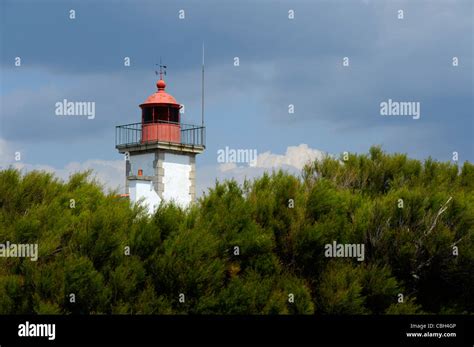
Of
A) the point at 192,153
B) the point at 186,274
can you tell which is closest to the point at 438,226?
the point at 186,274

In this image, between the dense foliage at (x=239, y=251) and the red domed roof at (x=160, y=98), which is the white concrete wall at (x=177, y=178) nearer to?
the red domed roof at (x=160, y=98)

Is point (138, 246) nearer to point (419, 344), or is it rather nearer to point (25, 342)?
point (25, 342)

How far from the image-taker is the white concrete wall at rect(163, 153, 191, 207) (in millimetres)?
37594

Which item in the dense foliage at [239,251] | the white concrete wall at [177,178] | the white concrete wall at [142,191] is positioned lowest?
the dense foliage at [239,251]

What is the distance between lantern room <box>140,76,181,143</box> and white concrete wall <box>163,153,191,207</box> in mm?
887

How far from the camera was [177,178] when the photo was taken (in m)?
38.1

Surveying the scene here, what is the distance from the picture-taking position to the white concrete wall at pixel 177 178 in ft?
123

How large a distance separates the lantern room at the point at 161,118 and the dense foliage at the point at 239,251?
38.2ft
